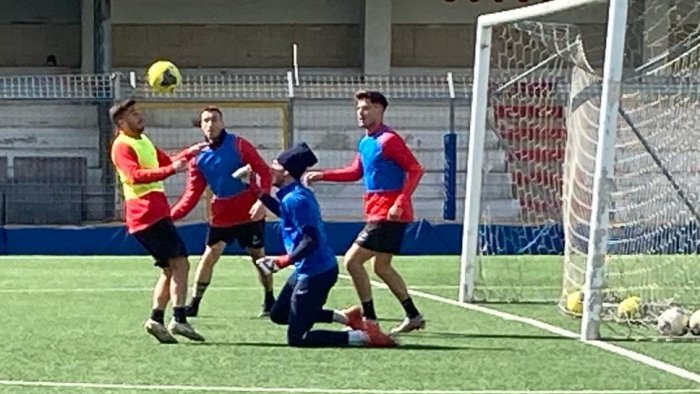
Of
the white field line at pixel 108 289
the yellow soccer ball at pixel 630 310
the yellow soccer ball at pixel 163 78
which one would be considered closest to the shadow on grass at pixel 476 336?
the yellow soccer ball at pixel 630 310

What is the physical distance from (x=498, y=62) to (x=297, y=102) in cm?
886

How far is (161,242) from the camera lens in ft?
39.7

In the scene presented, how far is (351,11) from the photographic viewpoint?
3241cm

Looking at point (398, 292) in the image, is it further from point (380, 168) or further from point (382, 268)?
point (380, 168)

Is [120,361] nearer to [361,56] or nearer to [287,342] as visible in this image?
[287,342]

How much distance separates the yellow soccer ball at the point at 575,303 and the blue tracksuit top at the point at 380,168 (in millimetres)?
2358

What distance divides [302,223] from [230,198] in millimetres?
2386

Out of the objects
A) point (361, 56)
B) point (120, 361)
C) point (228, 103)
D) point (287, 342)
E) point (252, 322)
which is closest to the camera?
point (120, 361)

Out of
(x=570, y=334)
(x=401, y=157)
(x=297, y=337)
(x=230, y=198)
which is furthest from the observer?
(x=230, y=198)

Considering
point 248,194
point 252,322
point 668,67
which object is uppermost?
point 668,67

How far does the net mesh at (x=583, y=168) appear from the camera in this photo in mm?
15289

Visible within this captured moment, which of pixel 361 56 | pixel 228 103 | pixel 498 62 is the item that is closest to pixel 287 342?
pixel 498 62

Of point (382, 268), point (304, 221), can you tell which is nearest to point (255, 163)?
point (382, 268)

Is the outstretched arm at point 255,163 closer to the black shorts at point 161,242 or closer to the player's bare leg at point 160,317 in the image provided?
the black shorts at point 161,242
